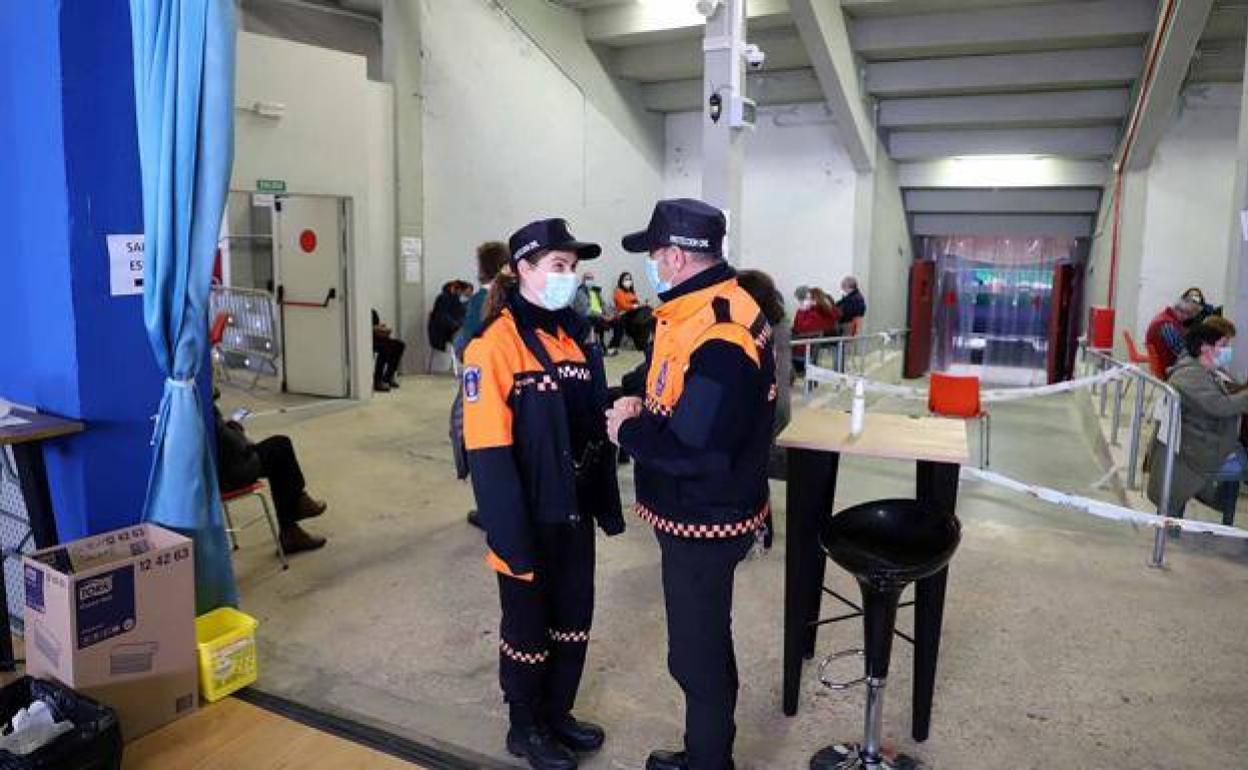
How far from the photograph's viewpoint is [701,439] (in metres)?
2.06

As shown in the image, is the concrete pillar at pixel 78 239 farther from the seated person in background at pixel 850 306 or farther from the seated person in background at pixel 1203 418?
the seated person in background at pixel 850 306

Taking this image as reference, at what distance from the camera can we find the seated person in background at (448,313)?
976 cm

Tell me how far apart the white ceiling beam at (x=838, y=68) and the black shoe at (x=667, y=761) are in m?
Answer: 7.60

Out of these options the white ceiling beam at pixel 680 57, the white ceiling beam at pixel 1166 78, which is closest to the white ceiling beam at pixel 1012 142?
the white ceiling beam at pixel 1166 78

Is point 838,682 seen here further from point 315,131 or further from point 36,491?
point 315,131

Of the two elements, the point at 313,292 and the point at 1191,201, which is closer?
the point at 313,292

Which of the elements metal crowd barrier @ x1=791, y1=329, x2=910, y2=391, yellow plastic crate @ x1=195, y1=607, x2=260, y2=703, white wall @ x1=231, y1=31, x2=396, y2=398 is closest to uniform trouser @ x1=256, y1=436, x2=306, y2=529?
yellow plastic crate @ x1=195, y1=607, x2=260, y2=703

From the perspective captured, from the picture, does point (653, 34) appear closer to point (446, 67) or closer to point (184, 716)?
point (446, 67)

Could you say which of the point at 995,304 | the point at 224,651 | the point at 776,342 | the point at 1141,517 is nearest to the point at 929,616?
the point at 776,342

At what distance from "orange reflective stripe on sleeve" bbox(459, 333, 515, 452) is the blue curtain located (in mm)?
1273

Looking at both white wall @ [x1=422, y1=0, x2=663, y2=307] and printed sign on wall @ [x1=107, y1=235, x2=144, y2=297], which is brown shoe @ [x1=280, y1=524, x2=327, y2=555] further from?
white wall @ [x1=422, y1=0, x2=663, y2=307]

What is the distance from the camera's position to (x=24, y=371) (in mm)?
3211

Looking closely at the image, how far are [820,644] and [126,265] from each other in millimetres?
2806

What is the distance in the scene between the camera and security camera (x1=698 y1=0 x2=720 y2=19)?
5922 millimetres
